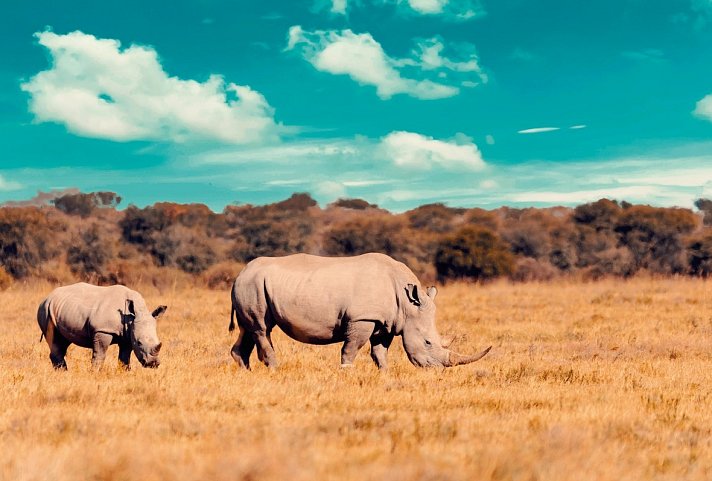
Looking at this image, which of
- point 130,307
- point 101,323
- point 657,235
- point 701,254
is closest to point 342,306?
point 130,307

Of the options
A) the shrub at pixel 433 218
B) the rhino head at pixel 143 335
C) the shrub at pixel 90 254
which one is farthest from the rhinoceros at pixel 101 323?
the shrub at pixel 433 218

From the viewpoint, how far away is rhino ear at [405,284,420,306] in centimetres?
1053

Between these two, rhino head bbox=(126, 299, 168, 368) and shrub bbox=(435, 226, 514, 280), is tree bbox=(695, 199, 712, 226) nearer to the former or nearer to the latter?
shrub bbox=(435, 226, 514, 280)

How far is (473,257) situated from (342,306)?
26.9m

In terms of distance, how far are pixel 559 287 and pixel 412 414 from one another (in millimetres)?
21001

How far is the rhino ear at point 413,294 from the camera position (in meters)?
10.5

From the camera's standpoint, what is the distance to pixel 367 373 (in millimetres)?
10023

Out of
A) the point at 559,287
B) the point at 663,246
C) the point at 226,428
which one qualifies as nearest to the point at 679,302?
the point at 559,287

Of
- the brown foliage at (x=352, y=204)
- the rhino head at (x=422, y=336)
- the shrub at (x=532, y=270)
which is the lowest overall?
the shrub at (x=532, y=270)

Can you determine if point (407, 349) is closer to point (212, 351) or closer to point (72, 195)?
point (212, 351)

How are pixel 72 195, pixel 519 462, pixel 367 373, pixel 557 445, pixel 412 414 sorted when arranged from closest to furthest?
pixel 519 462
pixel 557 445
pixel 412 414
pixel 367 373
pixel 72 195

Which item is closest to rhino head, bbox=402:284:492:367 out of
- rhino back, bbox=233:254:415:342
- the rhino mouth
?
rhino back, bbox=233:254:415:342

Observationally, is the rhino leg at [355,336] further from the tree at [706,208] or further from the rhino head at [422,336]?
the tree at [706,208]

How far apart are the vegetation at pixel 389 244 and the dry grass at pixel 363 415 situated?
21.0 metres
